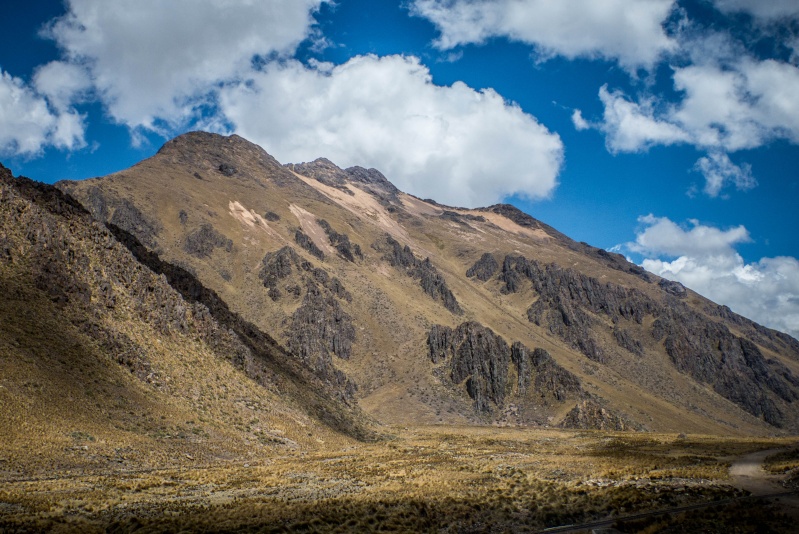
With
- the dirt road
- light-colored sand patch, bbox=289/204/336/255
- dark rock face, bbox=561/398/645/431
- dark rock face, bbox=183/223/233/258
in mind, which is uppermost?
light-colored sand patch, bbox=289/204/336/255

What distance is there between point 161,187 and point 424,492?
152m

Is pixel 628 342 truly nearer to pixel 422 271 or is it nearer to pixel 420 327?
pixel 422 271

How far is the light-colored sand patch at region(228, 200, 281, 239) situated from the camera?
153m

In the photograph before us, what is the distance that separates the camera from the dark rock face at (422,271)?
15288 centimetres

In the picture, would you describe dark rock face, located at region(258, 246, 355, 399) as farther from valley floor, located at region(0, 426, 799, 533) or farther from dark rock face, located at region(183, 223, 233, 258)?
valley floor, located at region(0, 426, 799, 533)

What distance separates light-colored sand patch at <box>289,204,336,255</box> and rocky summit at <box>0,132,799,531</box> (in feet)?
3.66

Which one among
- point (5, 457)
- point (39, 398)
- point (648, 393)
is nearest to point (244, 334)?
point (39, 398)

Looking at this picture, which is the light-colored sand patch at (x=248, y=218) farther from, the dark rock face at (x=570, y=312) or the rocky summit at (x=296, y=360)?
the dark rock face at (x=570, y=312)

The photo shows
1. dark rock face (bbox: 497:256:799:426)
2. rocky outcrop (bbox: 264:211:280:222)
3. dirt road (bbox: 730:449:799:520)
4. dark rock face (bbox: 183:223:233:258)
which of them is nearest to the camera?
dirt road (bbox: 730:449:799:520)

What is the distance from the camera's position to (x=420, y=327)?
12794 centimetres

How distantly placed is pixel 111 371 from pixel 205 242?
9426 cm

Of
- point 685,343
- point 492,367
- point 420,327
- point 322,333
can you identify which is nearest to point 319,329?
point 322,333

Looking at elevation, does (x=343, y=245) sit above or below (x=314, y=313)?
above

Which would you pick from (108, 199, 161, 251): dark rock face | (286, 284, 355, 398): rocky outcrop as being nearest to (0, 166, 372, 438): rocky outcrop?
(286, 284, 355, 398): rocky outcrop
